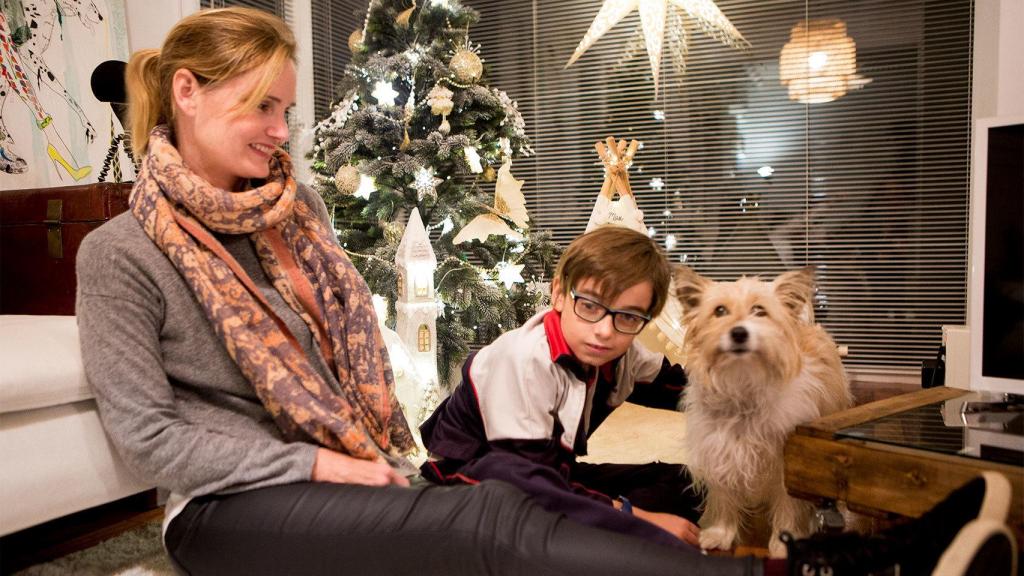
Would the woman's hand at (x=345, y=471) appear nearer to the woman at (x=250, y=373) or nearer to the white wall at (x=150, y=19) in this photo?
the woman at (x=250, y=373)

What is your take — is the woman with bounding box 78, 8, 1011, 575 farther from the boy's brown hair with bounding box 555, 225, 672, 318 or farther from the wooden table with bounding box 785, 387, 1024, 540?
the boy's brown hair with bounding box 555, 225, 672, 318

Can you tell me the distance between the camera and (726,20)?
4410 mm

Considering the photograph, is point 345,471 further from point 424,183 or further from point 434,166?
point 434,166

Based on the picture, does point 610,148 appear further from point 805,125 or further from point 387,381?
point 387,381

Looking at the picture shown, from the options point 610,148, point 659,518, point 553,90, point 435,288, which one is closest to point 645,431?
point 435,288

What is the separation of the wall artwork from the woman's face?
54.0 inches

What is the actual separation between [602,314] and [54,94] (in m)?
2.62

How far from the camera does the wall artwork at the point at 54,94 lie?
2732mm

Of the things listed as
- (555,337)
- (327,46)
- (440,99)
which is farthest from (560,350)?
(327,46)

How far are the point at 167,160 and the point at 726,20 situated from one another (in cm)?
387

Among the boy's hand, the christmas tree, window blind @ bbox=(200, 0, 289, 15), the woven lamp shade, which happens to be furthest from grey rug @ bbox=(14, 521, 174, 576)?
the woven lamp shade

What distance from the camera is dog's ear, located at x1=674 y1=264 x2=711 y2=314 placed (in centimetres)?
148

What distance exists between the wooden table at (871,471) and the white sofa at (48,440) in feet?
4.40

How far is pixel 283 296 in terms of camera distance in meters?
1.49
